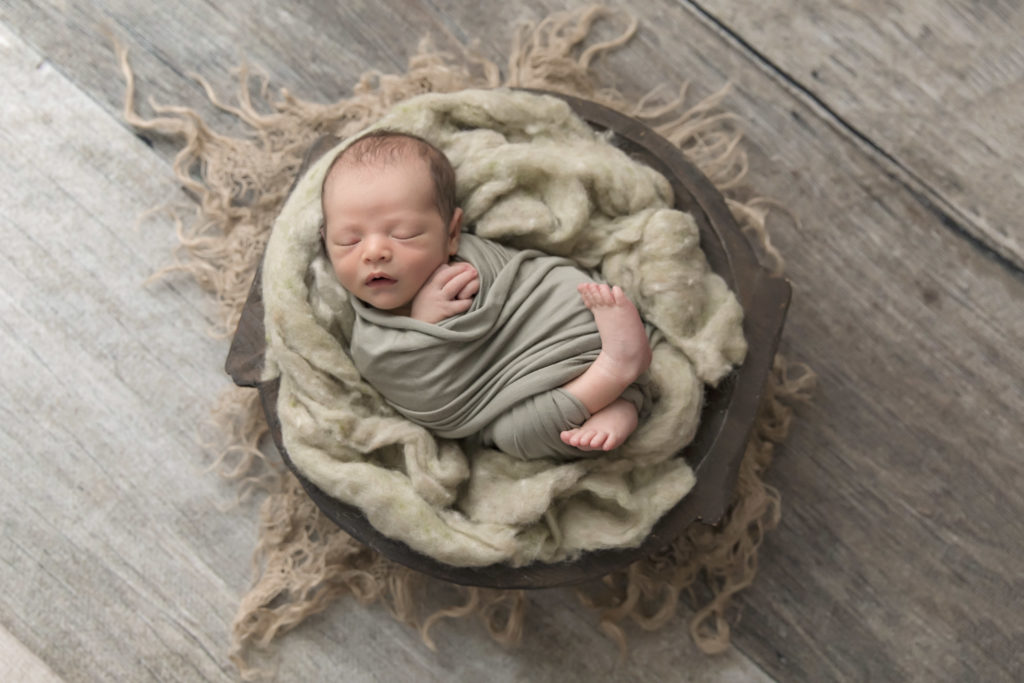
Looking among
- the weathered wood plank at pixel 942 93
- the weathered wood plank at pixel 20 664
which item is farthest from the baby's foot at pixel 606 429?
the weathered wood plank at pixel 20 664

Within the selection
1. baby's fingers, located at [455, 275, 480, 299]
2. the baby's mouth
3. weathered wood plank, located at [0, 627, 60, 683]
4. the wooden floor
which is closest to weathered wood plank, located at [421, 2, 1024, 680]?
the wooden floor

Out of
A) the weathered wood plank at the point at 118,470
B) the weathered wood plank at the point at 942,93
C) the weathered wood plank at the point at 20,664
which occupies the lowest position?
the weathered wood plank at the point at 20,664

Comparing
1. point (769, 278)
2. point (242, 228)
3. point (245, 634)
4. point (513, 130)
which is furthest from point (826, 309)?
point (245, 634)

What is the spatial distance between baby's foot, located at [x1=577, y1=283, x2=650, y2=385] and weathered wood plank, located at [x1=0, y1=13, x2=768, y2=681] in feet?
1.77

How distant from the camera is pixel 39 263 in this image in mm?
1384

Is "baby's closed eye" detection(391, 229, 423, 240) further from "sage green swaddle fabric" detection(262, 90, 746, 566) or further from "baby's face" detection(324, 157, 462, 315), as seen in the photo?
"sage green swaddle fabric" detection(262, 90, 746, 566)

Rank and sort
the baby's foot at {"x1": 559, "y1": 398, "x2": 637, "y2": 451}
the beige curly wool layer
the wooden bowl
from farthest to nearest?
the beige curly wool layer
the wooden bowl
the baby's foot at {"x1": 559, "y1": 398, "x2": 637, "y2": 451}

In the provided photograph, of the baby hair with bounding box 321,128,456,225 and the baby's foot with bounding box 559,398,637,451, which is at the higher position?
the baby hair with bounding box 321,128,456,225

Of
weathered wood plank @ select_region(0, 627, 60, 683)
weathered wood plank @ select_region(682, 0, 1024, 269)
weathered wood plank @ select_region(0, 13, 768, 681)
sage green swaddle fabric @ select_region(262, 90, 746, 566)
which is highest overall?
weathered wood plank @ select_region(682, 0, 1024, 269)

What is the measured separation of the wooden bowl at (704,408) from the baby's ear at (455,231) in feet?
0.96

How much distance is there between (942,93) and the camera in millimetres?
1369

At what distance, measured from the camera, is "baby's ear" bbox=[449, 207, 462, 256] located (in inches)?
43.4

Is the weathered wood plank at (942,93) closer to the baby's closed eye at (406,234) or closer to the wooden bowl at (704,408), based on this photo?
the wooden bowl at (704,408)

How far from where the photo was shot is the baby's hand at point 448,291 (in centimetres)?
107
